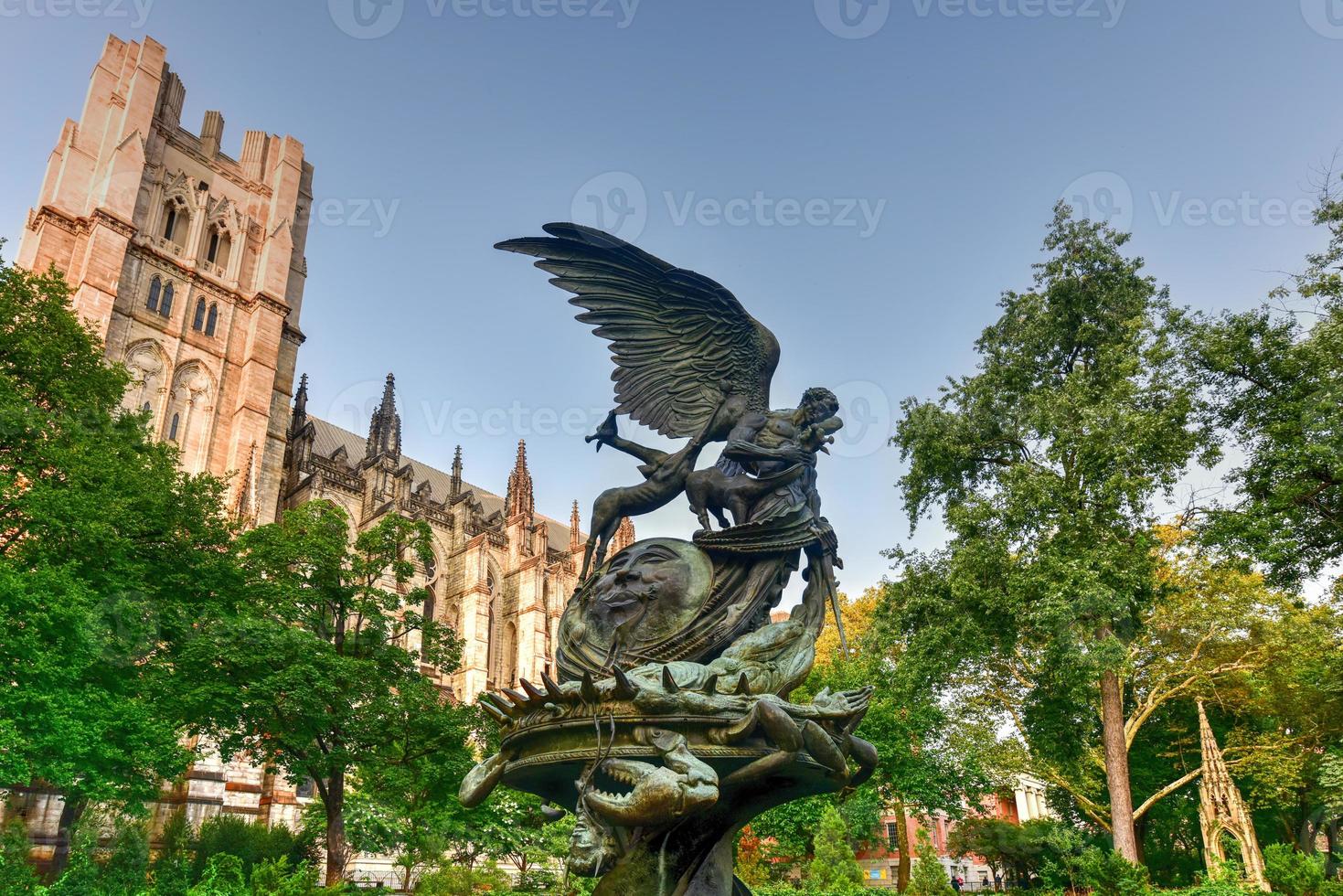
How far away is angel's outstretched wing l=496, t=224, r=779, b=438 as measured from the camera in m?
7.71

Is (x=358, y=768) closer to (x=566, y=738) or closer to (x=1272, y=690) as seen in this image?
(x=566, y=738)

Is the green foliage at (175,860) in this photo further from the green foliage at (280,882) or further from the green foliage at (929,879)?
the green foliage at (929,879)

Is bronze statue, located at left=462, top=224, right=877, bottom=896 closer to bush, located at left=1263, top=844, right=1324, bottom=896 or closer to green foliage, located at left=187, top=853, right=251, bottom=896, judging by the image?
green foliage, located at left=187, top=853, right=251, bottom=896

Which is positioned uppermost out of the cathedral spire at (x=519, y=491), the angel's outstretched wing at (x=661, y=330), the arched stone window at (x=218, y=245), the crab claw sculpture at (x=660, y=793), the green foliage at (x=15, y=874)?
the arched stone window at (x=218, y=245)

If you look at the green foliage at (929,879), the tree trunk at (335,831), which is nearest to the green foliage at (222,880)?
the tree trunk at (335,831)

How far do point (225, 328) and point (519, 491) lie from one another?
19.5 metres

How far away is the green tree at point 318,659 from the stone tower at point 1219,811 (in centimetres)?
2046

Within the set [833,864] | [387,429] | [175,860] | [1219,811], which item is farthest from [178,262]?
[1219,811]

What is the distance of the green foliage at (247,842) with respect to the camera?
23.9 meters

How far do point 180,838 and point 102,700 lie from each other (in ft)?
34.4

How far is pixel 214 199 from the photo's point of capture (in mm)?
42656

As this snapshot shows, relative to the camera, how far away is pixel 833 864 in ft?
72.6

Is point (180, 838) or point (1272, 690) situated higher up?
point (1272, 690)

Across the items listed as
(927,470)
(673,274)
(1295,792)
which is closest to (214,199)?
(927,470)
